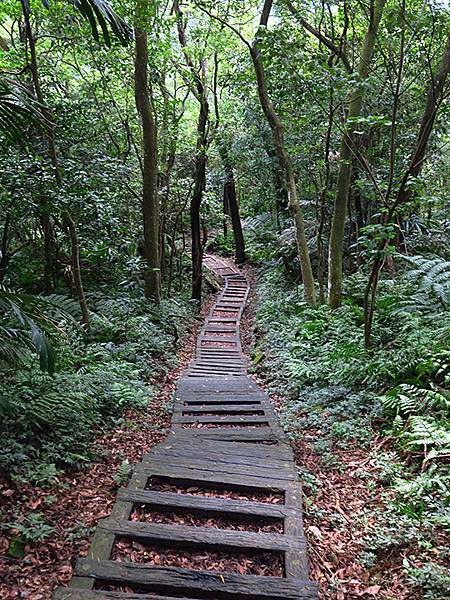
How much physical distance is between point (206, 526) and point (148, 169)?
26.8ft

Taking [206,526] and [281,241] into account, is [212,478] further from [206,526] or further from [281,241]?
[281,241]

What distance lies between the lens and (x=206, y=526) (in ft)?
10.4

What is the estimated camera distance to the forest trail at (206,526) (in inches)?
Answer: 98.0

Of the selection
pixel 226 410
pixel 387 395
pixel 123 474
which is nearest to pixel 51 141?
pixel 226 410

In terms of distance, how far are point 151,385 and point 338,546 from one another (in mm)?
4052

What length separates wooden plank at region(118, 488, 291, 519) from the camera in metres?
3.24

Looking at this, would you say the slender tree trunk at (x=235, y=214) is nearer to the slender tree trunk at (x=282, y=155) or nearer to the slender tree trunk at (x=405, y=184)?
the slender tree trunk at (x=282, y=155)

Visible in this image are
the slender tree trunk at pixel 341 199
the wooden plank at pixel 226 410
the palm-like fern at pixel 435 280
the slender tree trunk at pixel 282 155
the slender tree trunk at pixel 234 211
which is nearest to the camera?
Answer: the wooden plank at pixel 226 410

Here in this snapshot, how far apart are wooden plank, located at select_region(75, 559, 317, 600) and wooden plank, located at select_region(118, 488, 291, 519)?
67cm

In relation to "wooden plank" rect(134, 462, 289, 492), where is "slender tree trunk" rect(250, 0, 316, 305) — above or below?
above

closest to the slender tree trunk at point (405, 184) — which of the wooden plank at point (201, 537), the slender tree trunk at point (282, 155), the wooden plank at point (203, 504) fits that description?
the slender tree trunk at point (282, 155)

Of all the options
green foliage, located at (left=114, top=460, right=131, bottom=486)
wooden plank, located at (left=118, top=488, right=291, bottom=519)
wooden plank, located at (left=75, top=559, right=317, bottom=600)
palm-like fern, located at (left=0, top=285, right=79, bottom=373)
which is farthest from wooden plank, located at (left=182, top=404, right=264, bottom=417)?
wooden plank, located at (left=75, top=559, right=317, bottom=600)

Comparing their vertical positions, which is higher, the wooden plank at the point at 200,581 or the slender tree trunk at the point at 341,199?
the slender tree trunk at the point at 341,199

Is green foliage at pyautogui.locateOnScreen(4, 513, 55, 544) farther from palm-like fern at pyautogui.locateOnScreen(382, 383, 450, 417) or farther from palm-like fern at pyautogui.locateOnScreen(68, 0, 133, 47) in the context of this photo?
palm-like fern at pyautogui.locateOnScreen(382, 383, 450, 417)
